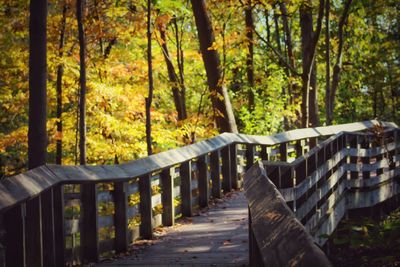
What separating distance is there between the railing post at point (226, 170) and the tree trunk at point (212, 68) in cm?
280

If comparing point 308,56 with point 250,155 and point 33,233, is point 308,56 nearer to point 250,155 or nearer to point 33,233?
point 250,155

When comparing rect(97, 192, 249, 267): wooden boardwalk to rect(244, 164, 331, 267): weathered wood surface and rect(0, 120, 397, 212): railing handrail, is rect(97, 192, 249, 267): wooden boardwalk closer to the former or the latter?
rect(0, 120, 397, 212): railing handrail

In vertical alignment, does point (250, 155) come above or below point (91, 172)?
below

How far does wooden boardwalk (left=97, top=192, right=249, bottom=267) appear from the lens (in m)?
7.51

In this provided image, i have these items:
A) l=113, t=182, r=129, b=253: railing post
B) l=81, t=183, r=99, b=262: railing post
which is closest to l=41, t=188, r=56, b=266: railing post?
l=81, t=183, r=99, b=262: railing post

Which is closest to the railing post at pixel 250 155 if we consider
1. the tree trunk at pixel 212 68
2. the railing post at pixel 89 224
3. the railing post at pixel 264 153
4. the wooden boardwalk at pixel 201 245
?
the railing post at pixel 264 153

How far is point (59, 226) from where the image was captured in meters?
6.88

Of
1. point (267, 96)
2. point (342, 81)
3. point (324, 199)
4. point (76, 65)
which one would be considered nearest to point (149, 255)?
point (324, 199)

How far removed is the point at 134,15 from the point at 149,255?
1155 centimetres

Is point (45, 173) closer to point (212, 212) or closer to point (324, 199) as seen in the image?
point (324, 199)

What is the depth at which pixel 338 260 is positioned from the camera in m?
10.8

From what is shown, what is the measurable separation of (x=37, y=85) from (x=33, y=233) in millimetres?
4415

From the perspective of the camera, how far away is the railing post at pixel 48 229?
643 centimetres

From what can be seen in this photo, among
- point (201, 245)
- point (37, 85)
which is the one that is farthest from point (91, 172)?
point (37, 85)
